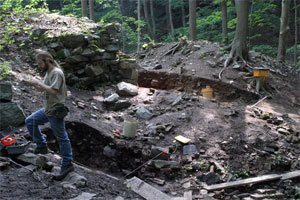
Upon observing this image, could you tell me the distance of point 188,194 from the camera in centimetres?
489

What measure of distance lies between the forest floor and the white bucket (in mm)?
147

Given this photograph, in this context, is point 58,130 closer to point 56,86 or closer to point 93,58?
point 56,86

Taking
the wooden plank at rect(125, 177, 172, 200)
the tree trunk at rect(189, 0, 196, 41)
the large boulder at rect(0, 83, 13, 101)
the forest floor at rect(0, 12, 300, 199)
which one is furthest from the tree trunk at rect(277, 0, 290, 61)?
the large boulder at rect(0, 83, 13, 101)

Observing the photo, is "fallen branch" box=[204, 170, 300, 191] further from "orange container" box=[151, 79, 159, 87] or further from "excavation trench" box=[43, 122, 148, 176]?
"orange container" box=[151, 79, 159, 87]

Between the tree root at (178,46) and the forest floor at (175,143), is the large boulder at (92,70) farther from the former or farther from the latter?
the tree root at (178,46)

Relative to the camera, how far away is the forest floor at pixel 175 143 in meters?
4.48

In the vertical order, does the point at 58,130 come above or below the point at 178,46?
below

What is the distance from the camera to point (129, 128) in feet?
21.0

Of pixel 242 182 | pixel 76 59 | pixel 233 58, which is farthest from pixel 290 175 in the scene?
pixel 76 59

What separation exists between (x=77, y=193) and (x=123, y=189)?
1.13 meters

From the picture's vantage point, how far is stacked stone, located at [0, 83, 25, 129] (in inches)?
200

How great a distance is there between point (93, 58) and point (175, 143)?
4.47m

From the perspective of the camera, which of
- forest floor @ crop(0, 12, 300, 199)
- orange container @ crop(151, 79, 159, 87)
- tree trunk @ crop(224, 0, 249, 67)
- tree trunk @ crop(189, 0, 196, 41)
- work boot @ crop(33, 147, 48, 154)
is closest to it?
work boot @ crop(33, 147, 48, 154)

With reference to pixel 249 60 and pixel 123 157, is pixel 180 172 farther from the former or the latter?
pixel 249 60
